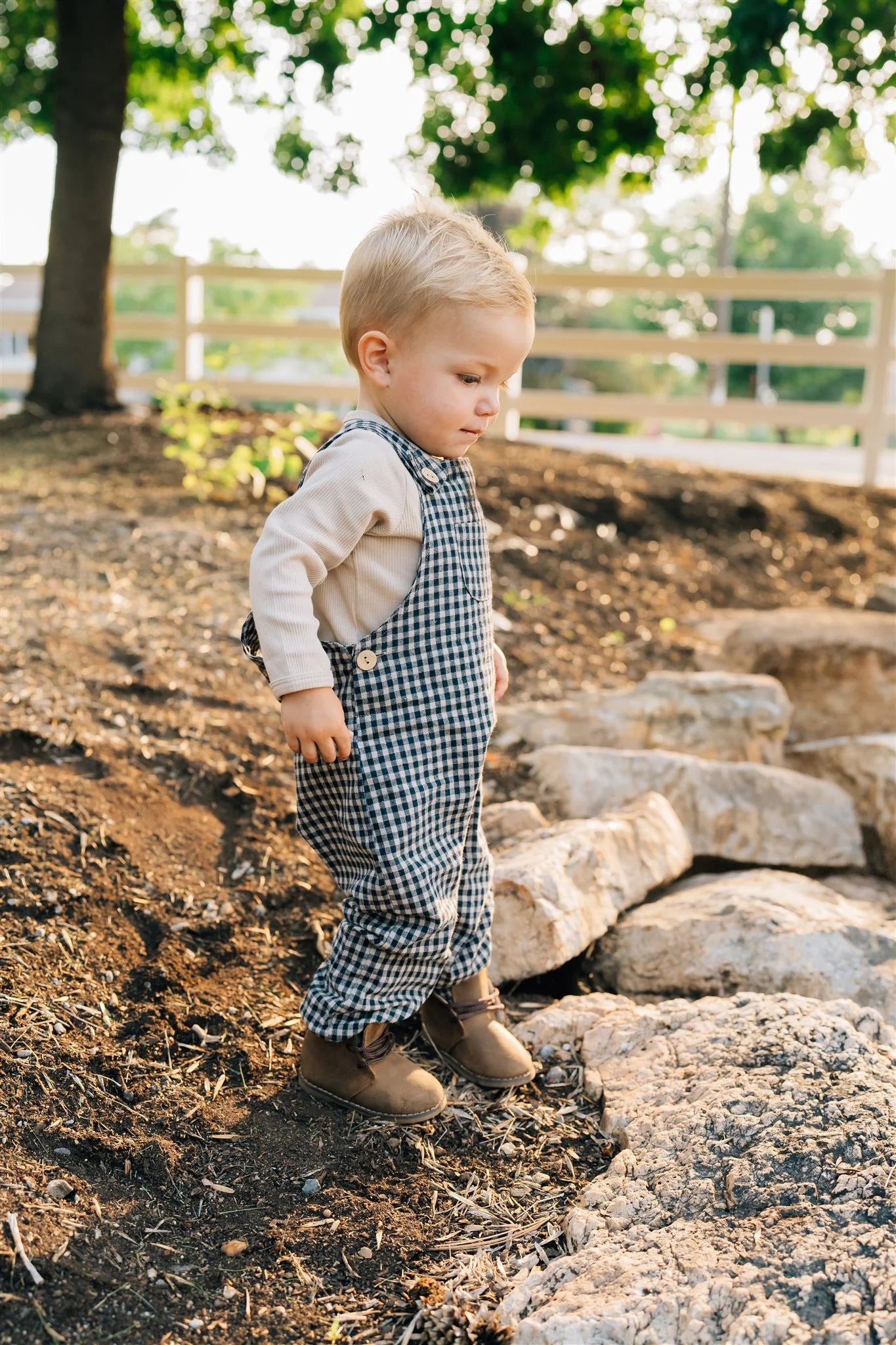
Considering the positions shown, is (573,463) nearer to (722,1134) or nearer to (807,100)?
(807,100)

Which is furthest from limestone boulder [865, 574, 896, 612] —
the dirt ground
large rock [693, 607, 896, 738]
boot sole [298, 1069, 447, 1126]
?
boot sole [298, 1069, 447, 1126]

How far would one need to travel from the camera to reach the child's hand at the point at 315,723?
1835 millimetres

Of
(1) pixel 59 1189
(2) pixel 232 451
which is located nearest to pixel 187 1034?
(1) pixel 59 1189

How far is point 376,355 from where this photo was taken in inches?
77.5

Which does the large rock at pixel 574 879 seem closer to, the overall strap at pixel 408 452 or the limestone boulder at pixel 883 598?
the overall strap at pixel 408 452

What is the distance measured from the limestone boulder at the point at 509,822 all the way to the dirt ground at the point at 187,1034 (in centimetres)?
32

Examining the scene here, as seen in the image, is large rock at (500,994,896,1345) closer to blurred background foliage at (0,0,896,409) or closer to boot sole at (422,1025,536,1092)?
boot sole at (422,1025,536,1092)

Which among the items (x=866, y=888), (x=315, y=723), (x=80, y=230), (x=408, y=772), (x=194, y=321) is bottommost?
(x=866, y=888)

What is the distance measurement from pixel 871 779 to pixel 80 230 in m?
6.52

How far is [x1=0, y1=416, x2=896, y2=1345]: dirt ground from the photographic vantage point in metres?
1.65

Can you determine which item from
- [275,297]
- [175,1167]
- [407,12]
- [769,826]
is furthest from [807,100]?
[275,297]

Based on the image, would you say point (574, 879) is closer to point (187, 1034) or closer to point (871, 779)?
point (187, 1034)

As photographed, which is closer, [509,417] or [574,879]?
[574,879]

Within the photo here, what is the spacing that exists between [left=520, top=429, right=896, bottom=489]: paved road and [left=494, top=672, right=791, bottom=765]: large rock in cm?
579
